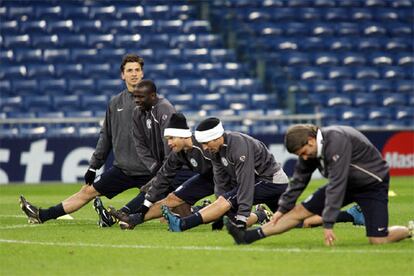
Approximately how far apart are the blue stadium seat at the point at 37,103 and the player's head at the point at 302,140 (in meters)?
18.2

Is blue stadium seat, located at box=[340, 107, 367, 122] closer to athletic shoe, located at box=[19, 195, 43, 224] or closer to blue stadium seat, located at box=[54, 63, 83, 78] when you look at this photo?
blue stadium seat, located at box=[54, 63, 83, 78]

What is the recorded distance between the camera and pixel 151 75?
95.9 ft

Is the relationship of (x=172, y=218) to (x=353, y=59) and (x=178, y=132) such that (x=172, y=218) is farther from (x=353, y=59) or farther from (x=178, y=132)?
(x=353, y=59)

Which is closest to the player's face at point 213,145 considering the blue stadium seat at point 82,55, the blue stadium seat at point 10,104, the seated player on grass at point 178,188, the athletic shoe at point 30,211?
the seated player on grass at point 178,188

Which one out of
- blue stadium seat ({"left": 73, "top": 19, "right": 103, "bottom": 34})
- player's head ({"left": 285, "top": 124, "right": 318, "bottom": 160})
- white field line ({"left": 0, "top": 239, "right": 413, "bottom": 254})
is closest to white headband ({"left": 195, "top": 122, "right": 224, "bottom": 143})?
white field line ({"left": 0, "top": 239, "right": 413, "bottom": 254})

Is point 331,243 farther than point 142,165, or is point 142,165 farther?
point 142,165

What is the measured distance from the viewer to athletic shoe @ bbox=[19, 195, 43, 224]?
46.2 feet

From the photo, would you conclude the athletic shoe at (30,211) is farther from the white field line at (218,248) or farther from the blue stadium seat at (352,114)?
the blue stadium seat at (352,114)

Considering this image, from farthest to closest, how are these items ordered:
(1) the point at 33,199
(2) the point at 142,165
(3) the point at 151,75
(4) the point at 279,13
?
(4) the point at 279,13
(3) the point at 151,75
(1) the point at 33,199
(2) the point at 142,165

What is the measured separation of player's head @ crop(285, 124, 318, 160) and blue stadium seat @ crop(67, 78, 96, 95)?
1876cm

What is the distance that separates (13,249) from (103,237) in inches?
54.8

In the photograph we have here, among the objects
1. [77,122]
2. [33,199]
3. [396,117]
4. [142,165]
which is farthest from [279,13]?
[142,165]

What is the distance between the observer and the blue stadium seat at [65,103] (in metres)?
28.0

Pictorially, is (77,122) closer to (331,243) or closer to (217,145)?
(217,145)
